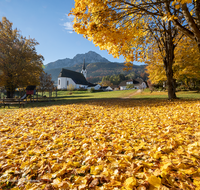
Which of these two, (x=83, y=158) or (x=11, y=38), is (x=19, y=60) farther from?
(x=83, y=158)

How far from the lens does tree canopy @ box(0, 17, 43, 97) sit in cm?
1750

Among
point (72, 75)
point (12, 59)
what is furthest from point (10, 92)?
point (72, 75)

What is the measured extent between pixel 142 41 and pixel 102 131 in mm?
9361

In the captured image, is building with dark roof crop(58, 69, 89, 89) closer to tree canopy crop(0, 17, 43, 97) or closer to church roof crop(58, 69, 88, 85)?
church roof crop(58, 69, 88, 85)

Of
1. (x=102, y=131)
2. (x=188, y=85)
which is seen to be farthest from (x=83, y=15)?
(x=188, y=85)

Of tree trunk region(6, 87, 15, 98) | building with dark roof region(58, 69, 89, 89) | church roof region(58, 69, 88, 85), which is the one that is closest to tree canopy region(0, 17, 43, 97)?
tree trunk region(6, 87, 15, 98)

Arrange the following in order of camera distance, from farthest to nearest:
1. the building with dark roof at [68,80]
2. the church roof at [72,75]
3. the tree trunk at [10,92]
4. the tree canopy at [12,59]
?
1. the church roof at [72,75]
2. the building with dark roof at [68,80]
3. the tree trunk at [10,92]
4. the tree canopy at [12,59]

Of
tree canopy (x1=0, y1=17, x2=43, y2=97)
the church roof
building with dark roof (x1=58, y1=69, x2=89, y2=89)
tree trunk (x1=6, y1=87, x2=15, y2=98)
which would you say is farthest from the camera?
the church roof

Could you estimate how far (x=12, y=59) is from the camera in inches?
704

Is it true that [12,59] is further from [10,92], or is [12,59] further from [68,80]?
[68,80]

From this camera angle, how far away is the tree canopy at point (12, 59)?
689 inches

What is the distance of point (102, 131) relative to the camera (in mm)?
4051

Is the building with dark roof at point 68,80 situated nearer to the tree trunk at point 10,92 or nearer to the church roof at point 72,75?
the church roof at point 72,75

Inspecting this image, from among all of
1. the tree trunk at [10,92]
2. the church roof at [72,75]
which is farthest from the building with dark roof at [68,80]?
the tree trunk at [10,92]
